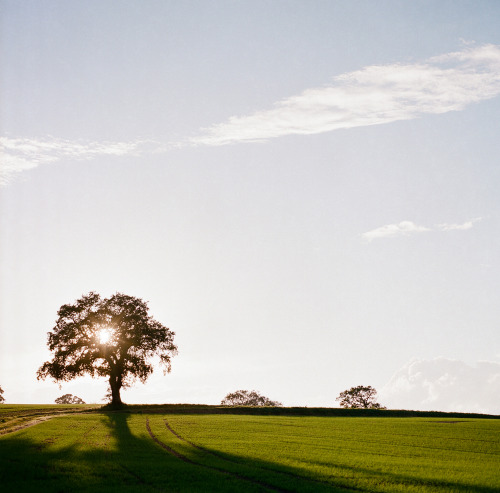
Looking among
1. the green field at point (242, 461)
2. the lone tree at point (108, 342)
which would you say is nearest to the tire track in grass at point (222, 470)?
the green field at point (242, 461)

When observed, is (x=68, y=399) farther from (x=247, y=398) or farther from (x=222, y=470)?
(x=222, y=470)

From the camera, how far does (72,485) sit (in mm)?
20828

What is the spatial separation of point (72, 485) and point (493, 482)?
19087mm

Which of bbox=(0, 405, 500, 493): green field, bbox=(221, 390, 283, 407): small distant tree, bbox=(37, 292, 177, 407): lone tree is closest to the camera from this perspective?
bbox=(0, 405, 500, 493): green field

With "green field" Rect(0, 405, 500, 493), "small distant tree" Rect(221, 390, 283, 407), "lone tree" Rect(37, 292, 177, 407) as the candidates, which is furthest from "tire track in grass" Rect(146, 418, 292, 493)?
"small distant tree" Rect(221, 390, 283, 407)

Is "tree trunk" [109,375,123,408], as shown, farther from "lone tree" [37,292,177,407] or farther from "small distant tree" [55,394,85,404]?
"small distant tree" [55,394,85,404]

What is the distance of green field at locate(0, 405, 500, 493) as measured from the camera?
21.6m

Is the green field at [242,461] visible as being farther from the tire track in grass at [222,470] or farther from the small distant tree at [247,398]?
the small distant tree at [247,398]

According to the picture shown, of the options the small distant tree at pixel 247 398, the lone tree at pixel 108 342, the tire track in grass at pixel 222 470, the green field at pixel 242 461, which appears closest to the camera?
the tire track in grass at pixel 222 470

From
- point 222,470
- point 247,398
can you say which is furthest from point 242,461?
point 247,398

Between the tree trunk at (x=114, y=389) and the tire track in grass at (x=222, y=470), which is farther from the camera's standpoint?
the tree trunk at (x=114, y=389)

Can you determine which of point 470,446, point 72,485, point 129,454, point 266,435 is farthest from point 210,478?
point 470,446

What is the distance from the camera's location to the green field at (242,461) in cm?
2164

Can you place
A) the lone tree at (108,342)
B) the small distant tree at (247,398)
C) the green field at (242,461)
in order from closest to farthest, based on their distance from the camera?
the green field at (242,461)
the lone tree at (108,342)
the small distant tree at (247,398)
